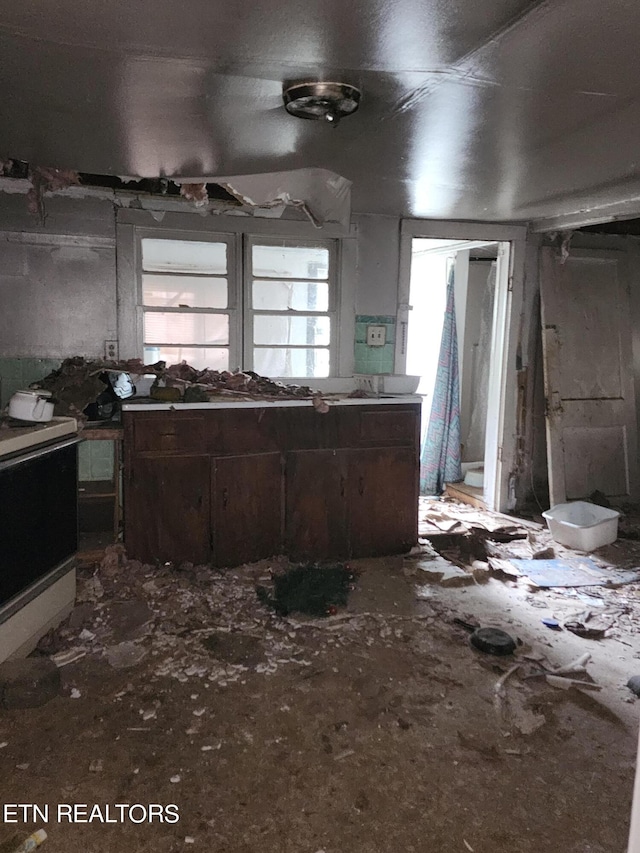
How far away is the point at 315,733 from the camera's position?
2189 millimetres

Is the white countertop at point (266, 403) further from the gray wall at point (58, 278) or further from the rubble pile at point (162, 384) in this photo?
the gray wall at point (58, 278)

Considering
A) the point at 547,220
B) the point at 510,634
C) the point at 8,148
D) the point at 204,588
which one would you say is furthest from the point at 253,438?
the point at 547,220

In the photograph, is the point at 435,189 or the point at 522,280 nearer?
the point at 435,189

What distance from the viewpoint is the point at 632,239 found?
5324 millimetres

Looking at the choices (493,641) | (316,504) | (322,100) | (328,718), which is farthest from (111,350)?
(493,641)

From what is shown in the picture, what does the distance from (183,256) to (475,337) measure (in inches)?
121

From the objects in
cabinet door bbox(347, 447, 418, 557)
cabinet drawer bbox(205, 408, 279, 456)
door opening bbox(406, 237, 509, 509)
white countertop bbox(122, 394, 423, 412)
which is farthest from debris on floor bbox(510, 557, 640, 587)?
cabinet drawer bbox(205, 408, 279, 456)

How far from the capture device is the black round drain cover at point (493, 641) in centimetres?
277

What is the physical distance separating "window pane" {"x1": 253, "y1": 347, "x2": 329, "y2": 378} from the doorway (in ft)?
3.48

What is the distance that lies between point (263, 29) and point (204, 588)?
2552mm

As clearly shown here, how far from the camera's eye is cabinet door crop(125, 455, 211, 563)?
3326 mm

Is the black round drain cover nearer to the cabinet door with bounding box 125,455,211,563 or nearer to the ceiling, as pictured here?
the cabinet door with bounding box 125,455,211,563

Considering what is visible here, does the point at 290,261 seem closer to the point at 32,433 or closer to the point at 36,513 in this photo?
the point at 32,433

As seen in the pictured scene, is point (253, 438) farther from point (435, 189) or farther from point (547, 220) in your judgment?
point (547, 220)
